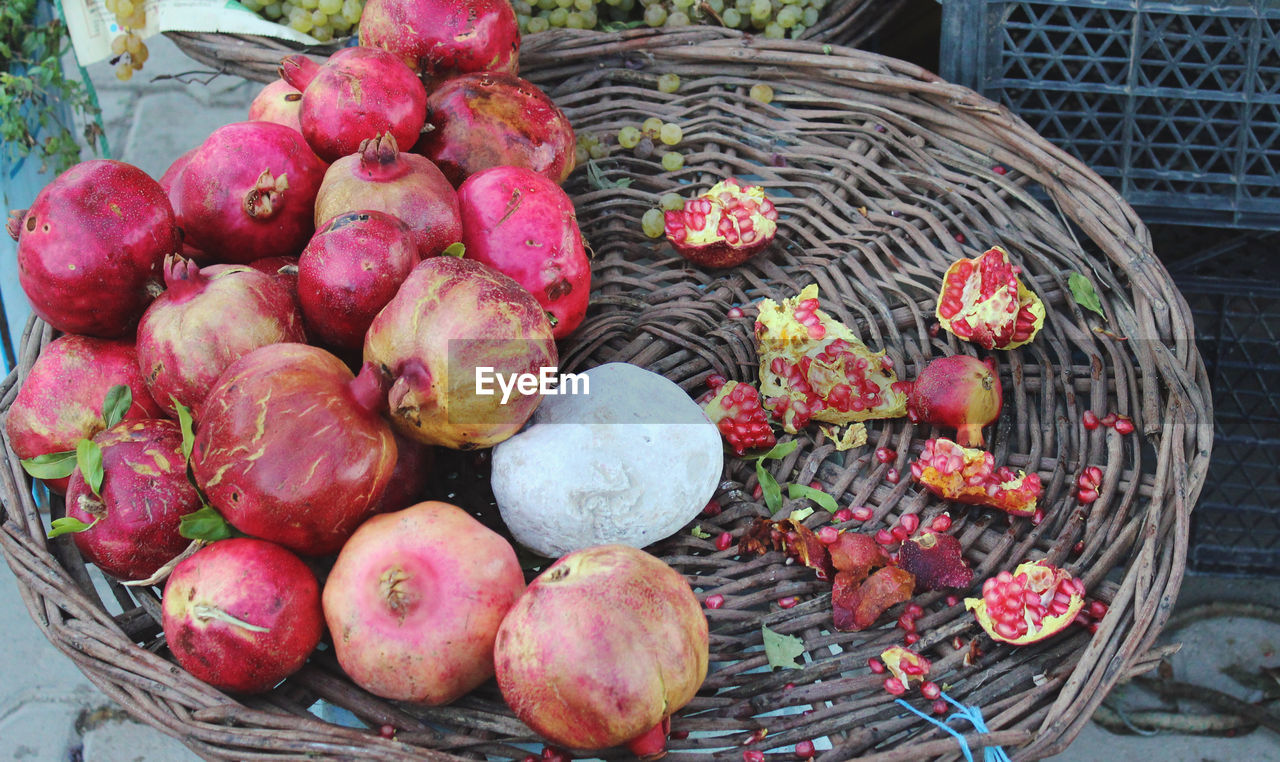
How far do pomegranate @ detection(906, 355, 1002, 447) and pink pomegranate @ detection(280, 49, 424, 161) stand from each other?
84cm

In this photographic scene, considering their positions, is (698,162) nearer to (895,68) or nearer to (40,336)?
(895,68)

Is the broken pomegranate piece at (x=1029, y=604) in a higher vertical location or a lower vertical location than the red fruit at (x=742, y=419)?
lower

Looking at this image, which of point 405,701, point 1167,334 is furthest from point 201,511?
point 1167,334

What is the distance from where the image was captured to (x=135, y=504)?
45.9 inches

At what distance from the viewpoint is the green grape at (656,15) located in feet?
6.15

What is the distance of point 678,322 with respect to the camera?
1.59 metres

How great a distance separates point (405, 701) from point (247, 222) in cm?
69

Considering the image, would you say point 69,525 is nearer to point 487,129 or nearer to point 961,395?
point 487,129

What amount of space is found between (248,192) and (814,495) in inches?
34.8

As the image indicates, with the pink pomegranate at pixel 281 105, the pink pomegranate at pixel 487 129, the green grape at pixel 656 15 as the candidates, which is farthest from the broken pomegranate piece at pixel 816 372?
the pink pomegranate at pixel 281 105

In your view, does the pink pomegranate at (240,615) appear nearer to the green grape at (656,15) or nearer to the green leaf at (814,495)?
the green leaf at (814,495)

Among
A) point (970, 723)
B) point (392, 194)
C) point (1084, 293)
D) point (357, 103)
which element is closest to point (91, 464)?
point (392, 194)

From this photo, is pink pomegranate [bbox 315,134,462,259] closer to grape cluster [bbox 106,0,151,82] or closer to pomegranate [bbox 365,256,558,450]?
pomegranate [bbox 365,256,558,450]

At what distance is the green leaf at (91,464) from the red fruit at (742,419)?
796 mm
